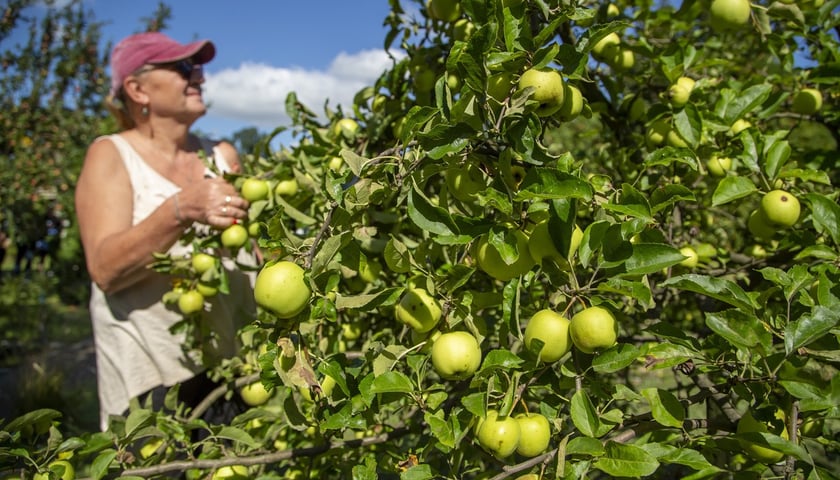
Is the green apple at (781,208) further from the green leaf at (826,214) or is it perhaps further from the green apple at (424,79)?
the green apple at (424,79)

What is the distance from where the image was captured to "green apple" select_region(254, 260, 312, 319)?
87 centimetres

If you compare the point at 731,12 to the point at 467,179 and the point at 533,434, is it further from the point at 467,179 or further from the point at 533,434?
the point at 533,434

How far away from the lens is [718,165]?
1347 mm

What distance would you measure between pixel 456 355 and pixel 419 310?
0.10m

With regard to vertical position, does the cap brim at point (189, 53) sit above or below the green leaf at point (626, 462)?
above

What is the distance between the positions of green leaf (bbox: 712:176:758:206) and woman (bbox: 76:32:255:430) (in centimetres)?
115

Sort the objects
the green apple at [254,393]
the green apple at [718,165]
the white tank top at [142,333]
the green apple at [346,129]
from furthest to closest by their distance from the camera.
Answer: the white tank top at [142,333], the green apple at [254,393], the green apple at [346,129], the green apple at [718,165]

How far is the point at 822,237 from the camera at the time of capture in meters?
1.30

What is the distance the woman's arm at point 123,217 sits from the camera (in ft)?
5.26

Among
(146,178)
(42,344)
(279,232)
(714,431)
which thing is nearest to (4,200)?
(42,344)

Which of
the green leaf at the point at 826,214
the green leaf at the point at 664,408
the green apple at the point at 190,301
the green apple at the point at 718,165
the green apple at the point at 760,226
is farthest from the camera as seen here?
the green apple at the point at 190,301

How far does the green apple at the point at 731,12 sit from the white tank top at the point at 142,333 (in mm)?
1586

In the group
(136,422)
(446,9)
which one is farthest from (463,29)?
(136,422)

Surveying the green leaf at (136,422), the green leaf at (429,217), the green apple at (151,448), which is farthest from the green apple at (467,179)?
the green apple at (151,448)
